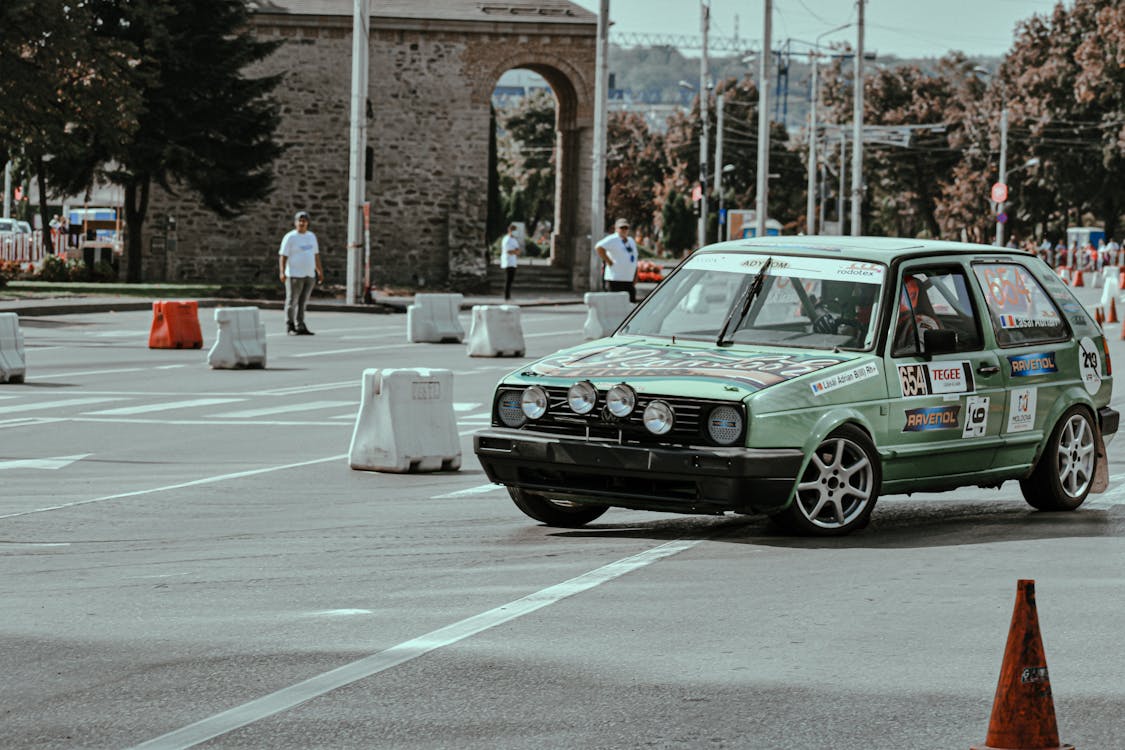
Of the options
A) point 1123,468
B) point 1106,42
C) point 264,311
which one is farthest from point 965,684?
point 1106,42

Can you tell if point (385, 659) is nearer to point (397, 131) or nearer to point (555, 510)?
point (555, 510)

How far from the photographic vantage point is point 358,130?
39094 millimetres

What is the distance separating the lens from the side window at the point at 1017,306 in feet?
36.7

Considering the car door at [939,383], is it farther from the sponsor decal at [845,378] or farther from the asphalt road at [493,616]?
the asphalt road at [493,616]

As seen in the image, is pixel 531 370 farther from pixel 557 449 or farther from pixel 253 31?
pixel 253 31

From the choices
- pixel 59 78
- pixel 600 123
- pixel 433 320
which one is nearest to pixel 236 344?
pixel 433 320

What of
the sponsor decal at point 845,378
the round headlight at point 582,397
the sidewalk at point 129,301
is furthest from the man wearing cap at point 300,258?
the sponsor decal at point 845,378

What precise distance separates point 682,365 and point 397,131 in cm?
4493

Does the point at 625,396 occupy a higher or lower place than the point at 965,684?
higher

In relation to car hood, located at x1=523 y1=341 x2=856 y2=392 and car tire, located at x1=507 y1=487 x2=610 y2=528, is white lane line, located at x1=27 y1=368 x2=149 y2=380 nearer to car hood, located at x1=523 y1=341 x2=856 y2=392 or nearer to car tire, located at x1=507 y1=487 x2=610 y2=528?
car tire, located at x1=507 y1=487 x2=610 y2=528

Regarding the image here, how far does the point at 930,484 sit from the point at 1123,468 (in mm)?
3900

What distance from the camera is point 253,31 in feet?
174

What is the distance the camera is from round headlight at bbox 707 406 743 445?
9.51 m

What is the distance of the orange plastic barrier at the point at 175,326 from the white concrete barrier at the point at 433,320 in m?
3.78
